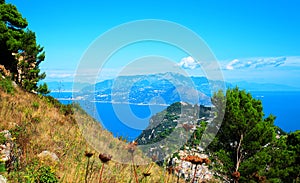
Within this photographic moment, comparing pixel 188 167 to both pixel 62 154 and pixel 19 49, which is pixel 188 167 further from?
pixel 19 49

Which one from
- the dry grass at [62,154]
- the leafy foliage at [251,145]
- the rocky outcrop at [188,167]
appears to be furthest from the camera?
the leafy foliage at [251,145]

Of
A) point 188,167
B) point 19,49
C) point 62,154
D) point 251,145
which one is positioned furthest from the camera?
point 251,145

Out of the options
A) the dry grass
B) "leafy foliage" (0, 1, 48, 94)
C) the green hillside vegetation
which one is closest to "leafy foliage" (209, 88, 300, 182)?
the green hillside vegetation

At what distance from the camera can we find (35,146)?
20.6ft

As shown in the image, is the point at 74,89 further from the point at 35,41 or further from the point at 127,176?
the point at 35,41

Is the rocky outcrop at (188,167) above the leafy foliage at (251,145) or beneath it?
beneath

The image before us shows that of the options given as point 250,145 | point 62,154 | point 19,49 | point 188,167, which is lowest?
point 188,167

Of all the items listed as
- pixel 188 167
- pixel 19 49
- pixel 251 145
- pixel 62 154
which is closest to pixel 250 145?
pixel 251 145

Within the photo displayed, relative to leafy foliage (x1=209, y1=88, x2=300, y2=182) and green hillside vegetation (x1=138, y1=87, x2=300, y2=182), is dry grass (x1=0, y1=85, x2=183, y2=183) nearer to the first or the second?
green hillside vegetation (x1=138, y1=87, x2=300, y2=182)

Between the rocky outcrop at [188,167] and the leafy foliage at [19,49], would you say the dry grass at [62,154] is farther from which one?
the leafy foliage at [19,49]

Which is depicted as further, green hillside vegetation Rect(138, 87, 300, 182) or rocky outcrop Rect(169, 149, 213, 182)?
green hillside vegetation Rect(138, 87, 300, 182)

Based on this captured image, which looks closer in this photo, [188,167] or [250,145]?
[188,167]

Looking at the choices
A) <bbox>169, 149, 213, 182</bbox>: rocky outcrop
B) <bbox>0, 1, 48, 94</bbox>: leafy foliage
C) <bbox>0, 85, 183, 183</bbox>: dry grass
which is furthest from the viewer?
<bbox>0, 1, 48, 94</bbox>: leafy foliage

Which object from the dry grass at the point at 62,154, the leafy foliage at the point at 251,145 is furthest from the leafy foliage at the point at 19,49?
the leafy foliage at the point at 251,145
